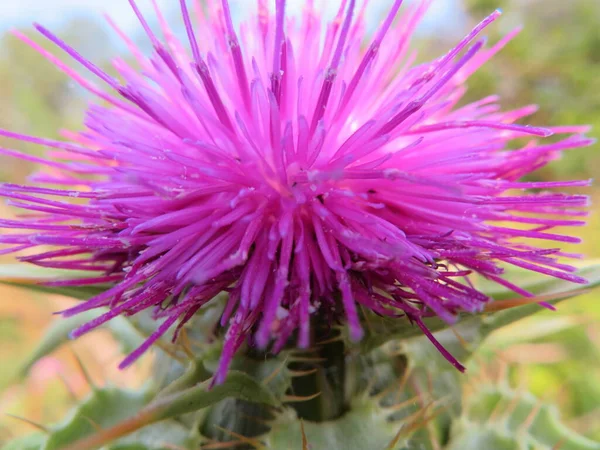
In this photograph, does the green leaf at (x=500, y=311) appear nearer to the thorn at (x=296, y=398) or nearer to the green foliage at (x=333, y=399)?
the green foliage at (x=333, y=399)

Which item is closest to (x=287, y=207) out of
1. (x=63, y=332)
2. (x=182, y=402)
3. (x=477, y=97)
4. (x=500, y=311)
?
(x=182, y=402)

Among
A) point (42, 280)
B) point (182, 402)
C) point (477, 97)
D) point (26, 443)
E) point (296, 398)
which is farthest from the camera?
point (477, 97)

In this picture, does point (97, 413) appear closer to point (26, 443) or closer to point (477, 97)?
point (26, 443)

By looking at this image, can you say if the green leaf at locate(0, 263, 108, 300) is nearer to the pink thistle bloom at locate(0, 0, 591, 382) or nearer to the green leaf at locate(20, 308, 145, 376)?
the pink thistle bloom at locate(0, 0, 591, 382)

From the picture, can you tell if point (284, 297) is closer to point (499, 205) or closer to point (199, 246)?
point (199, 246)

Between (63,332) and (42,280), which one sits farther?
(63,332)

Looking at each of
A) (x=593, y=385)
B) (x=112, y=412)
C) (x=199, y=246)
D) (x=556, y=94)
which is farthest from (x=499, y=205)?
(x=556, y=94)
